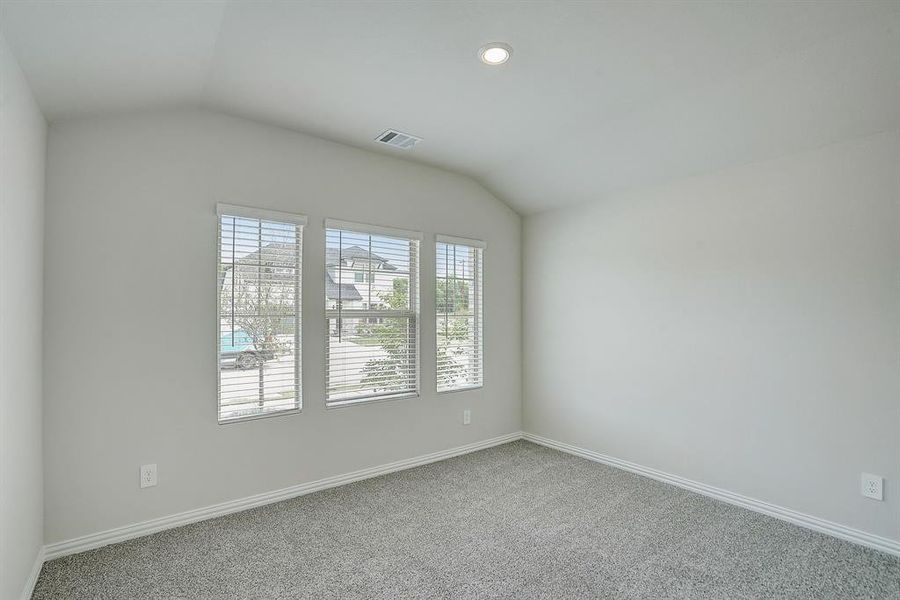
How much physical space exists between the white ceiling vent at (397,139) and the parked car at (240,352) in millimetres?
1647

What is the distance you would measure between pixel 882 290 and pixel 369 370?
10.7 feet

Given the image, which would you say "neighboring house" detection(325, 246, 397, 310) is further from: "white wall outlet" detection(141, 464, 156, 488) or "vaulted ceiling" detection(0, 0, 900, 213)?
"white wall outlet" detection(141, 464, 156, 488)

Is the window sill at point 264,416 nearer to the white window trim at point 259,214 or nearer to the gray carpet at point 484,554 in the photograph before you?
the gray carpet at point 484,554

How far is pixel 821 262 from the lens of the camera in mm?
2846

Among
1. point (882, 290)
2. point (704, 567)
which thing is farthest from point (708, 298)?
point (704, 567)

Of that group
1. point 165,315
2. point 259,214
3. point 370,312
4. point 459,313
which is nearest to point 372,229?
point 370,312

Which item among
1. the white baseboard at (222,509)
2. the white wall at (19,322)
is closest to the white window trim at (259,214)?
the white wall at (19,322)

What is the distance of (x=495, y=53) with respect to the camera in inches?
91.0

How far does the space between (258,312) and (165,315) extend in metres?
0.54

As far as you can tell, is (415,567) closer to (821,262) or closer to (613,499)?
(613,499)

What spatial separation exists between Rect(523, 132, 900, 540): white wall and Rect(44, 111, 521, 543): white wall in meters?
1.89

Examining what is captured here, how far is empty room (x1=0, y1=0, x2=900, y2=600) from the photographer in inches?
84.1

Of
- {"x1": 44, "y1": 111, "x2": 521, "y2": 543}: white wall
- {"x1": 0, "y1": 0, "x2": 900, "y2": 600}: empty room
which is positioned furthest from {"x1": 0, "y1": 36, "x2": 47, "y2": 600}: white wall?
{"x1": 44, "y1": 111, "x2": 521, "y2": 543}: white wall

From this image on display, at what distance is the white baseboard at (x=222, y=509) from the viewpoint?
8.27 feet
